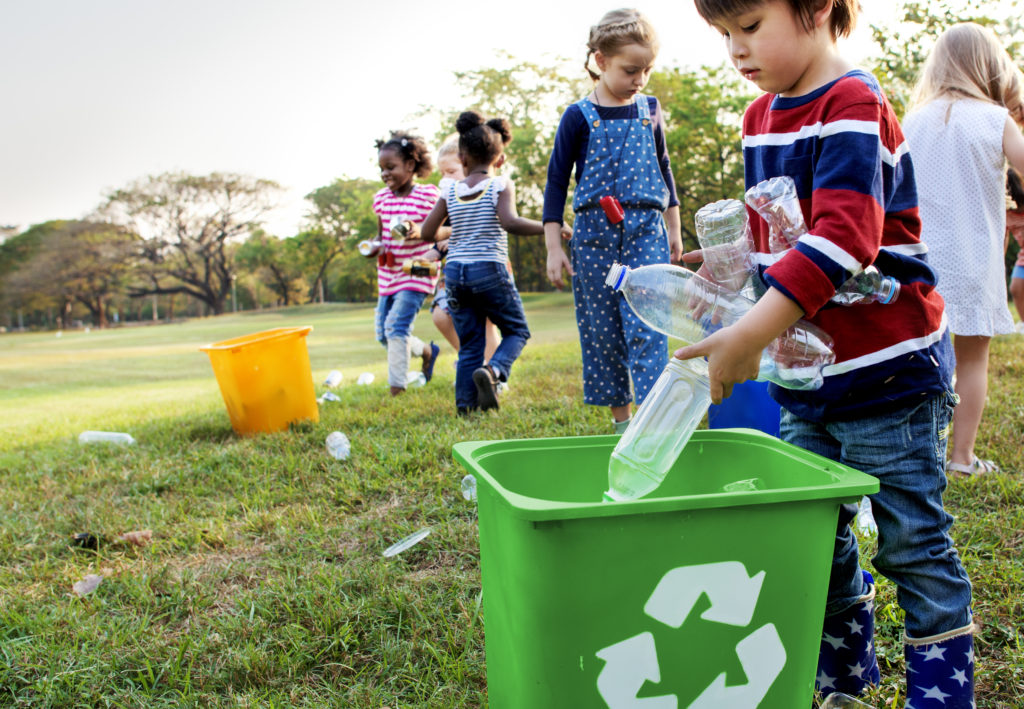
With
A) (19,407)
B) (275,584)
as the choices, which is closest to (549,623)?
(275,584)

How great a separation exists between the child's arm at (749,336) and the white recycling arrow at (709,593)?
11.2 inches

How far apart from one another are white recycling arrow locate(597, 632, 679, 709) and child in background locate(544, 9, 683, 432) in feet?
6.15

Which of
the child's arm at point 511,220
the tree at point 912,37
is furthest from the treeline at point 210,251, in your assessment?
the child's arm at point 511,220

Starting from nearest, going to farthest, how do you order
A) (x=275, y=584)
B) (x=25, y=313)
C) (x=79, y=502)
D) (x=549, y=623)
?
(x=549, y=623)
(x=275, y=584)
(x=79, y=502)
(x=25, y=313)

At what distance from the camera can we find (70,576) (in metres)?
2.20

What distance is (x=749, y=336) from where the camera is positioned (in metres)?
1.11

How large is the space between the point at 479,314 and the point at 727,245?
9.31 ft

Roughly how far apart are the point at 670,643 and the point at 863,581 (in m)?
0.66

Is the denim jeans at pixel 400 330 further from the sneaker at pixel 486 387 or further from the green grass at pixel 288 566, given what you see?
the sneaker at pixel 486 387

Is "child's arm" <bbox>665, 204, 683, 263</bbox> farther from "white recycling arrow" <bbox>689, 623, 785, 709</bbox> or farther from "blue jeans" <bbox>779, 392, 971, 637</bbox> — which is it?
"white recycling arrow" <bbox>689, 623, 785, 709</bbox>

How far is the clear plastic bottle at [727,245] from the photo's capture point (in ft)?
4.62

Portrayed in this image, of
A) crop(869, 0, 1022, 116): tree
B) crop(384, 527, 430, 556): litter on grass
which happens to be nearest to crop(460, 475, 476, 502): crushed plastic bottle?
crop(384, 527, 430, 556): litter on grass

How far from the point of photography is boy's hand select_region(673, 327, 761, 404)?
3.65 feet

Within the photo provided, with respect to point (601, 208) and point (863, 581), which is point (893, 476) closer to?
point (863, 581)
